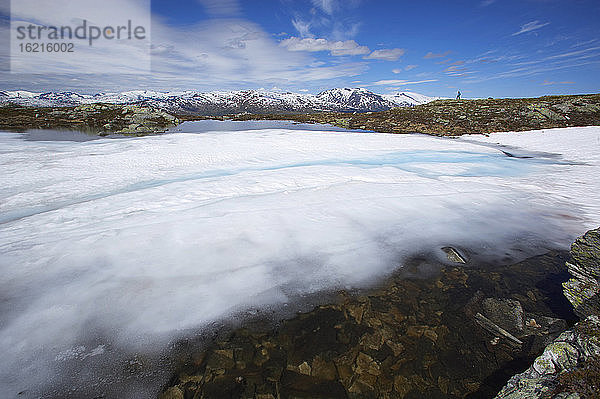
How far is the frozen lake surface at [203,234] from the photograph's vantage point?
14.2ft

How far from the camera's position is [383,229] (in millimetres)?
7758

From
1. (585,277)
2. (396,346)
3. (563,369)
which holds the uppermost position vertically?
(585,277)

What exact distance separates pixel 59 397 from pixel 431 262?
7003 millimetres

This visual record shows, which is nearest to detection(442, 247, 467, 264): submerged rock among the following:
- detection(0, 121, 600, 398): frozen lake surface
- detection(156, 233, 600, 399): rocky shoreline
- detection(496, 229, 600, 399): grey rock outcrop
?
detection(0, 121, 600, 398): frozen lake surface

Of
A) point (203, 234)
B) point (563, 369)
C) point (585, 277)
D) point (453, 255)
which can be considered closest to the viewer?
point (563, 369)

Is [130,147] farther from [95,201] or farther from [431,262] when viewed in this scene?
[431,262]

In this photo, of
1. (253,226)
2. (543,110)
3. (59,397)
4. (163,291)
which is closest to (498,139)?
(543,110)

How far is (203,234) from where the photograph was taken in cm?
726

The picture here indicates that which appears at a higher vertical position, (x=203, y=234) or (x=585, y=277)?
(x=585, y=277)

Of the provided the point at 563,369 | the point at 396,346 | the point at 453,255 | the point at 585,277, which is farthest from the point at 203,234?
the point at 585,277

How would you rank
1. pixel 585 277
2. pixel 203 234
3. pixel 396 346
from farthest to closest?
pixel 203 234 → pixel 585 277 → pixel 396 346

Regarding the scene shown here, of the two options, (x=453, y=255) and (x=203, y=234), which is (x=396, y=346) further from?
(x=203, y=234)

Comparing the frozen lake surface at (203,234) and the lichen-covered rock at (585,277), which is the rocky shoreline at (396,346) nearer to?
the lichen-covered rock at (585,277)

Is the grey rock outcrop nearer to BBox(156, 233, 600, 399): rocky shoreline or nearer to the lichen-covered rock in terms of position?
BBox(156, 233, 600, 399): rocky shoreline
